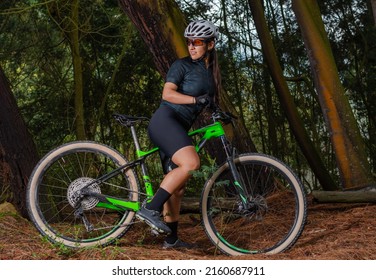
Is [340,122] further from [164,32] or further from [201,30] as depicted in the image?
[201,30]

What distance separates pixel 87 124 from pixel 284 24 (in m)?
3.52

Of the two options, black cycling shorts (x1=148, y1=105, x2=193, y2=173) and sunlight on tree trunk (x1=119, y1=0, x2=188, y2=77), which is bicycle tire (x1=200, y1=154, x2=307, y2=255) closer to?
black cycling shorts (x1=148, y1=105, x2=193, y2=173)

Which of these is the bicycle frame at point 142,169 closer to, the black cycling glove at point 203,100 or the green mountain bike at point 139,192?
the green mountain bike at point 139,192

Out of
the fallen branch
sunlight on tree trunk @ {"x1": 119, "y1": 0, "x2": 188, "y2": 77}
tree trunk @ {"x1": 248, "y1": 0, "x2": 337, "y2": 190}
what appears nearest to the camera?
the fallen branch

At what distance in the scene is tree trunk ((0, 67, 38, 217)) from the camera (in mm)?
5973

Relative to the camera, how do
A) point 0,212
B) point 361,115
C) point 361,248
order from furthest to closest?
point 361,115, point 0,212, point 361,248

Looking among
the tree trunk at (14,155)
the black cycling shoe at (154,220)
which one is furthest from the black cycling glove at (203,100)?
the tree trunk at (14,155)

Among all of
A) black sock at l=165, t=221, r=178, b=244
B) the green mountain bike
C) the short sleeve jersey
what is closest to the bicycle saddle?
the green mountain bike

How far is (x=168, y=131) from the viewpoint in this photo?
4.68 m

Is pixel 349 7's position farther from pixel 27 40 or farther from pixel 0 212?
pixel 0 212

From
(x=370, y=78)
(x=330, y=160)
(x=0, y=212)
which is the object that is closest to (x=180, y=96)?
(x=0, y=212)

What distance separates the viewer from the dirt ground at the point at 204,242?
4703mm

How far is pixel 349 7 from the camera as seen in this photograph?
33.6ft
